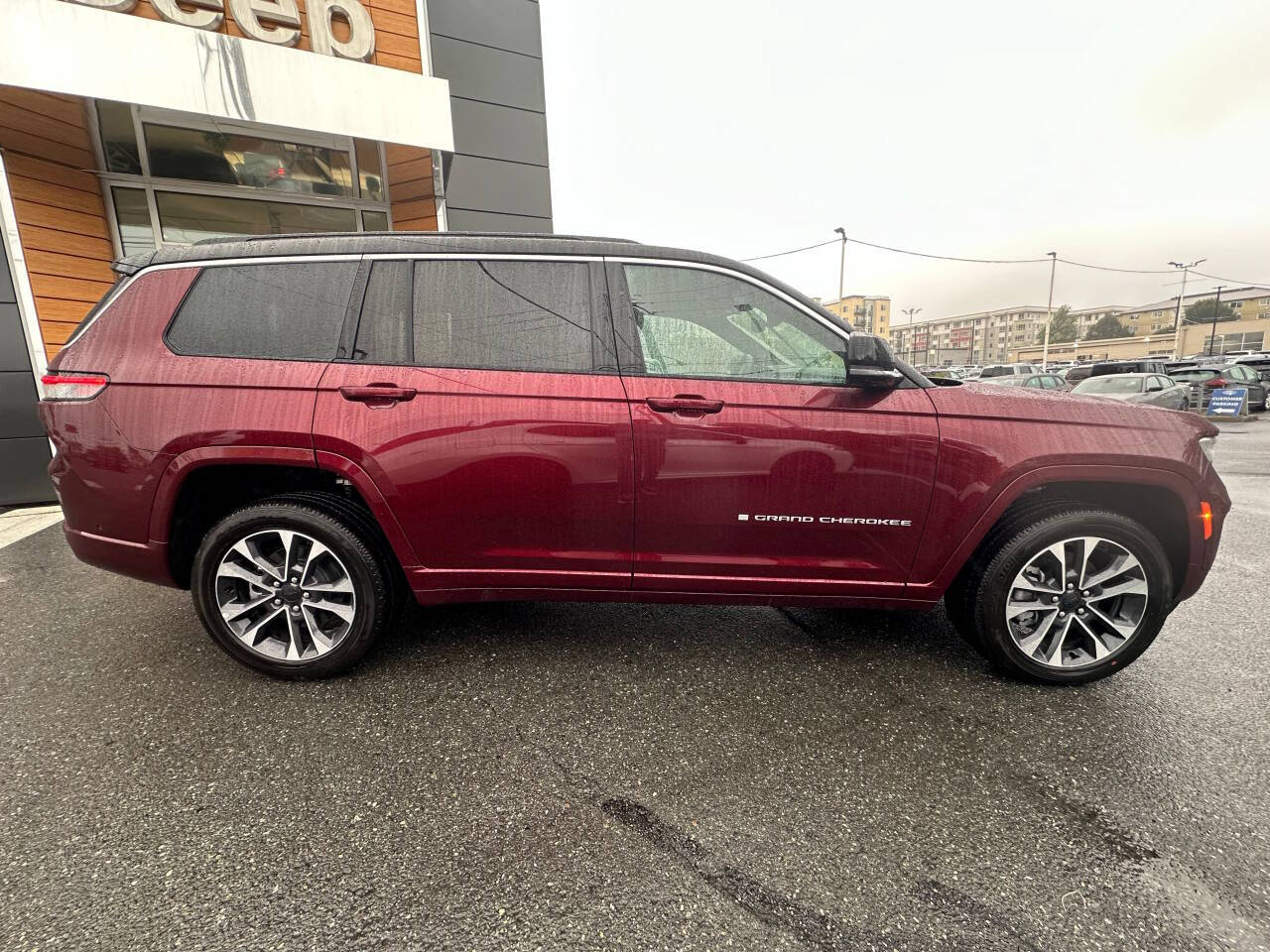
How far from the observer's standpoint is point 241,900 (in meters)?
1.49

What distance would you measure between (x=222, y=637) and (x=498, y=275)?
2.05m

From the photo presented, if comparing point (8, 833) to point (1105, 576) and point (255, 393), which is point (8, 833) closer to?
point (255, 393)

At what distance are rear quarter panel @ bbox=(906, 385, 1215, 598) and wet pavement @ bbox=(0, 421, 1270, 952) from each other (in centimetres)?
85

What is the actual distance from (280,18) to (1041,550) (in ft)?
26.9

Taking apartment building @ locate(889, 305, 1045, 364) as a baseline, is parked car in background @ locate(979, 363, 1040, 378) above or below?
below

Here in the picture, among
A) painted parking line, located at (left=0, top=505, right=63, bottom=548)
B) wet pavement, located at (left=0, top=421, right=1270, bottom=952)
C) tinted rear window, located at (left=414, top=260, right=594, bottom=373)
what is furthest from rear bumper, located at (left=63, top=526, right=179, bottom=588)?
painted parking line, located at (left=0, top=505, right=63, bottom=548)

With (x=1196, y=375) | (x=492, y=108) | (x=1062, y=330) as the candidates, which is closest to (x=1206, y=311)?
(x=1062, y=330)

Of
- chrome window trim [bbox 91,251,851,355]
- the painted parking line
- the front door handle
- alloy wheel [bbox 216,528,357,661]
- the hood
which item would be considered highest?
chrome window trim [bbox 91,251,851,355]

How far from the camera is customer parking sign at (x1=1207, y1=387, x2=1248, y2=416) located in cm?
1477

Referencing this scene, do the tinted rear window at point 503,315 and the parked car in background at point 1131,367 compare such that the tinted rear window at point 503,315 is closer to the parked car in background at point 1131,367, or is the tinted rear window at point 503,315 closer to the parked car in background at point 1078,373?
the parked car in background at point 1131,367

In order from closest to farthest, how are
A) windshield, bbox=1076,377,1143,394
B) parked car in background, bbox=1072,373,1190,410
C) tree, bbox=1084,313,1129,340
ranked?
1. parked car in background, bbox=1072,373,1190,410
2. windshield, bbox=1076,377,1143,394
3. tree, bbox=1084,313,1129,340

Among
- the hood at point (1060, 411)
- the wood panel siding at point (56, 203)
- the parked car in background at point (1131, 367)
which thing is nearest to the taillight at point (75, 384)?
the hood at point (1060, 411)

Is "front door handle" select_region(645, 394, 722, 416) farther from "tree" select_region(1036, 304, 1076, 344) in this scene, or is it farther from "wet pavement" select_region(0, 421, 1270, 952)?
"tree" select_region(1036, 304, 1076, 344)

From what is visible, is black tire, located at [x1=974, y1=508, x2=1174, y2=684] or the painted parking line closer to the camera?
black tire, located at [x1=974, y1=508, x2=1174, y2=684]
